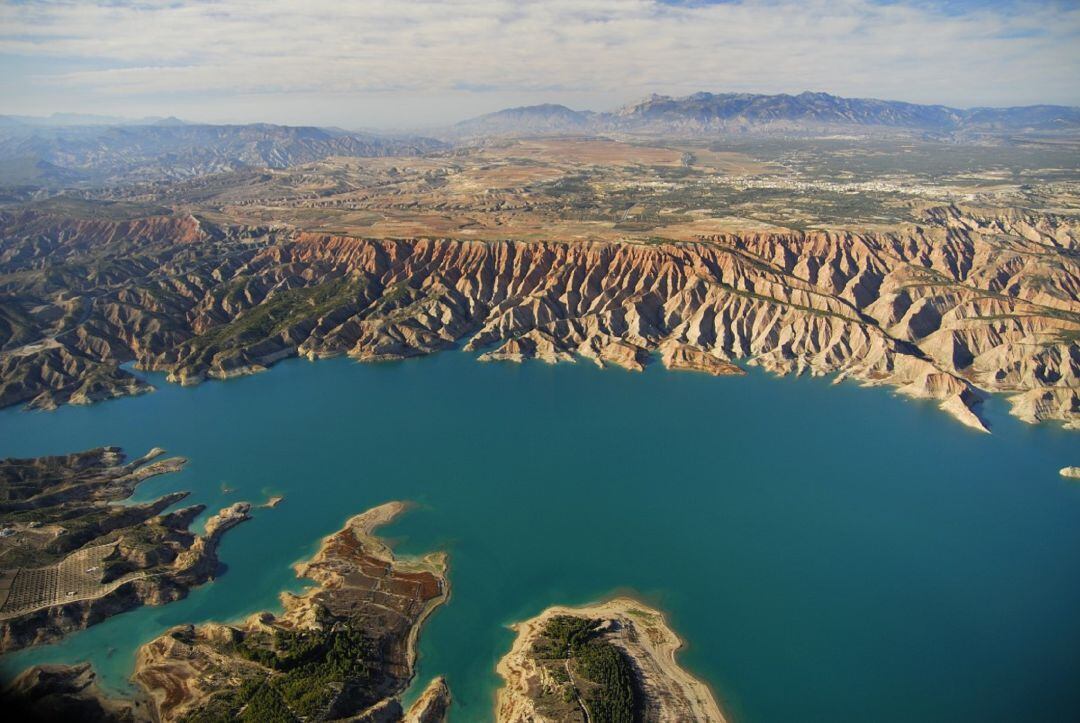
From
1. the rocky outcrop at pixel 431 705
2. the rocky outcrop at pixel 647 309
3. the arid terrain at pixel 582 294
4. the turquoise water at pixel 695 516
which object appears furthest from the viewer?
the arid terrain at pixel 582 294

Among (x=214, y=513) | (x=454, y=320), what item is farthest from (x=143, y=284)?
(x=214, y=513)

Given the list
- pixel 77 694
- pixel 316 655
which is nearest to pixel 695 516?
pixel 316 655

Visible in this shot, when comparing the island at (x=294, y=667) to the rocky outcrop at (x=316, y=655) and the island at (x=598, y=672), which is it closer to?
the rocky outcrop at (x=316, y=655)

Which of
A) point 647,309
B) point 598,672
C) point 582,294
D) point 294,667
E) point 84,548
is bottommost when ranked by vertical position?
point 598,672

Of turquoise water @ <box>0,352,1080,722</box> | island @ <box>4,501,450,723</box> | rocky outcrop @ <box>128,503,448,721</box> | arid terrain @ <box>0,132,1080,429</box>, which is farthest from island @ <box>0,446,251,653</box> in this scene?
arid terrain @ <box>0,132,1080,429</box>

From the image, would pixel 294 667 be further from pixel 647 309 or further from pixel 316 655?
pixel 647 309

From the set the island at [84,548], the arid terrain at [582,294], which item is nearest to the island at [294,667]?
the island at [84,548]

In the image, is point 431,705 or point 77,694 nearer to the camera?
point 431,705

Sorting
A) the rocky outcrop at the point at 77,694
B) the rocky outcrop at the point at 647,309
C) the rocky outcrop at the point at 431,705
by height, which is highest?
the rocky outcrop at the point at 647,309
